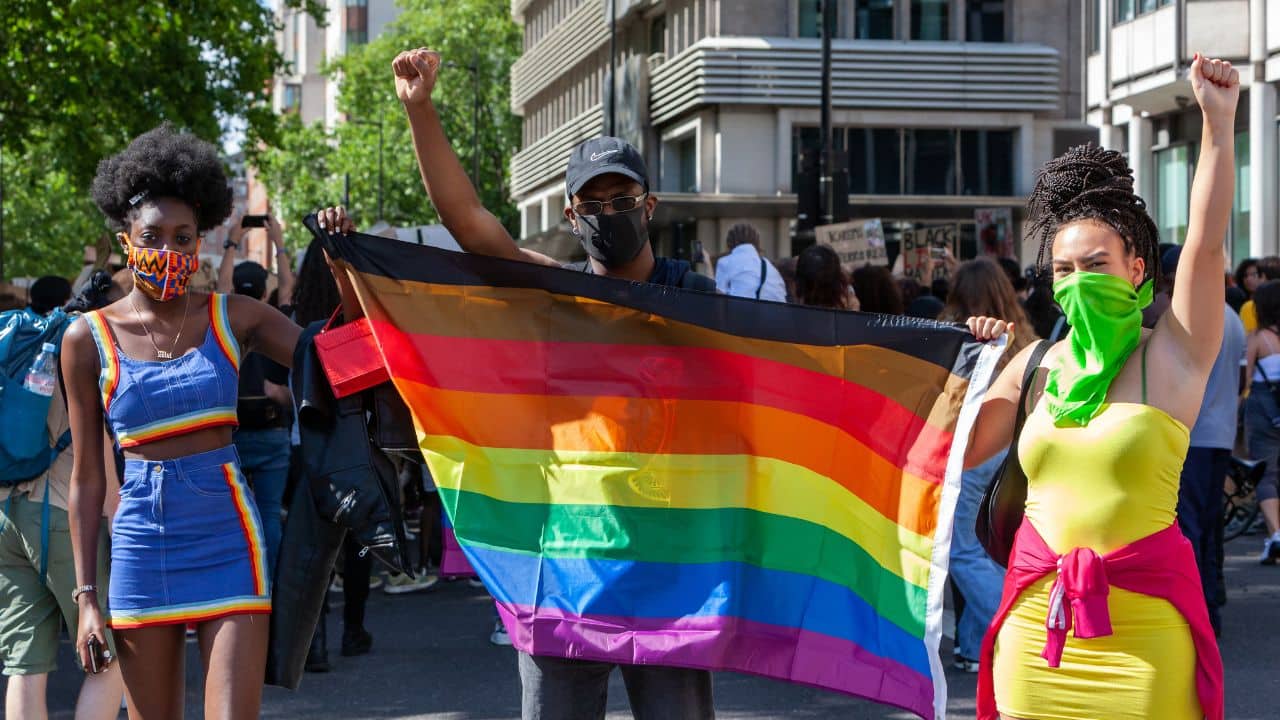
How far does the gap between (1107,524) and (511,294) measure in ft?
5.18

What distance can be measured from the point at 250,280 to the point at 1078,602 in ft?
22.6

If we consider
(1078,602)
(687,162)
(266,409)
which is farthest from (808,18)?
(1078,602)

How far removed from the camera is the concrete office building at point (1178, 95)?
28.8 m

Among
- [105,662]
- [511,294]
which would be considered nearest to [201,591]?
[105,662]

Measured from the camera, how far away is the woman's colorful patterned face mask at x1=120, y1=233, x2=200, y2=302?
184 inches

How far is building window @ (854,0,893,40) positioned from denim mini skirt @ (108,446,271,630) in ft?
126

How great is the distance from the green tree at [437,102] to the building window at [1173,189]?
35.9 meters

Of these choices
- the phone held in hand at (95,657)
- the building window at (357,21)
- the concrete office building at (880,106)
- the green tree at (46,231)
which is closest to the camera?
the phone held in hand at (95,657)

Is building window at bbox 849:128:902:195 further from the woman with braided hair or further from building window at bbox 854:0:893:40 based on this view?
the woman with braided hair

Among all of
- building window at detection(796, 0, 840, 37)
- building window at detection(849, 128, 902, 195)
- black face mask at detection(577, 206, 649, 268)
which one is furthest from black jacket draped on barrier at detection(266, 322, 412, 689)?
building window at detection(796, 0, 840, 37)

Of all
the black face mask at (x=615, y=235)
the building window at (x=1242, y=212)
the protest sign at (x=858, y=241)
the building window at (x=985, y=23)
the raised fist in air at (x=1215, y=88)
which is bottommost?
the black face mask at (x=615, y=235)

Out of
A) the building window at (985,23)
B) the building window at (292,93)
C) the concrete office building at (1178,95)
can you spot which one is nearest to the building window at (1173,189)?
the concrete office building at (1178,95)

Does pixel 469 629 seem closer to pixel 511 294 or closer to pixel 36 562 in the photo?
pixel 36 562

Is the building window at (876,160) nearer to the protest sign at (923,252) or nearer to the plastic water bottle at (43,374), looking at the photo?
the protest sign at (923,252)
